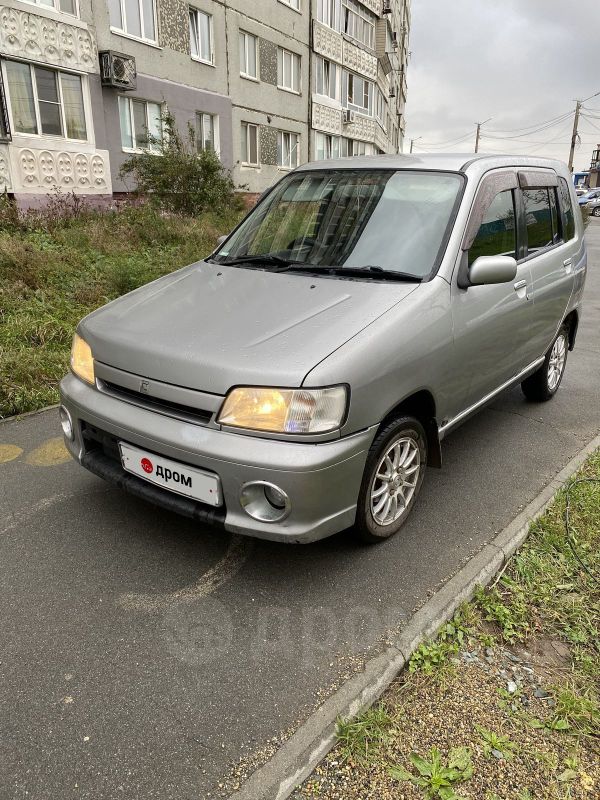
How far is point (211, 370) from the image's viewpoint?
2.42 meters

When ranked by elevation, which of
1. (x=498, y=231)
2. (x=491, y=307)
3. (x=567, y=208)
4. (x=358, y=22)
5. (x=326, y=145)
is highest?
(x=358, y=22)

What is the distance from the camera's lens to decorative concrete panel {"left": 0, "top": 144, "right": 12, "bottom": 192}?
507 inches

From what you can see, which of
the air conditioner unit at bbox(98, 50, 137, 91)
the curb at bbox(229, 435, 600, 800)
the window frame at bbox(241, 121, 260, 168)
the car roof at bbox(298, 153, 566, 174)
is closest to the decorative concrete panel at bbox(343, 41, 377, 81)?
the window frame at bbox(241, 121, 260, 168)

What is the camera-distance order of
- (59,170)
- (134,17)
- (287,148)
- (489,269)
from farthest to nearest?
(287,148)
(134,17)
(59,170)
(489,269)

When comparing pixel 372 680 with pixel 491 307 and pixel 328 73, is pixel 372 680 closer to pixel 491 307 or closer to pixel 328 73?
pixel 491 307

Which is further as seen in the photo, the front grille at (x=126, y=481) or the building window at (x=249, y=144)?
the building window at (x=249, y=144)

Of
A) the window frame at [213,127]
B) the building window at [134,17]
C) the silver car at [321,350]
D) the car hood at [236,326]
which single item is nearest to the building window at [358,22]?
the window frame at [213,127]

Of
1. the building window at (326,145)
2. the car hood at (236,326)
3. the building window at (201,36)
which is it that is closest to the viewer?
the car hood at (236,326)

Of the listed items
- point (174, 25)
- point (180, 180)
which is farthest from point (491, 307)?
point (174, 25)

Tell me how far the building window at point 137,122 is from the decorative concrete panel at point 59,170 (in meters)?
1.36

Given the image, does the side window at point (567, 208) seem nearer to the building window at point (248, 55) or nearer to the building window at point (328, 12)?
the building window at point (248, 55)

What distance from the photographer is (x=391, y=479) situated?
114 inches

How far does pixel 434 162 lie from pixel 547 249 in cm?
134

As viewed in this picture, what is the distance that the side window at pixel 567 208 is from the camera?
15.6 ft
